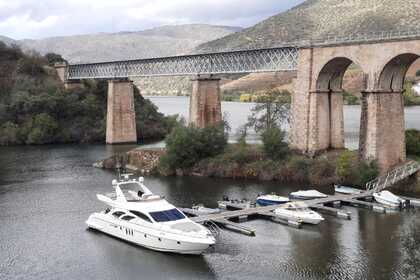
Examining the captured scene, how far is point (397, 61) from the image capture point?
46969 millimetres

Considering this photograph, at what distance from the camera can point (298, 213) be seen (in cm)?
3772

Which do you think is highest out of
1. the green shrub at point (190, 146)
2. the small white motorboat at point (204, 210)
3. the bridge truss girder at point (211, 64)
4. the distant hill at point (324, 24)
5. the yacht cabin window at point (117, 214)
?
the distant hill at point (324, 24)

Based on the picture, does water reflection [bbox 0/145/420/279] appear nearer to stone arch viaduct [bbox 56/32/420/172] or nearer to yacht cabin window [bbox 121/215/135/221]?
yacht cabin window [bbox 121/215/135/221]

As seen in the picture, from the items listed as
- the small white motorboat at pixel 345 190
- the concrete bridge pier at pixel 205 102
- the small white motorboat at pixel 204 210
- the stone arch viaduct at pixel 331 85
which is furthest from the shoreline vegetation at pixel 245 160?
the small white motorboat at pixel 204 210

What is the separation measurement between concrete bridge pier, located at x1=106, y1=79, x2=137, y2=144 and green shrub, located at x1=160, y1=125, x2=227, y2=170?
29002 millimetres

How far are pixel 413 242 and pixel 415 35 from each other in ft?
59.3

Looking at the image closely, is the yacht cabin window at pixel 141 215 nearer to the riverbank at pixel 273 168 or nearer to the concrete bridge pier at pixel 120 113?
the riverbank at pixel 273 168

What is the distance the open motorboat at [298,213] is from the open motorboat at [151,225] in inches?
300

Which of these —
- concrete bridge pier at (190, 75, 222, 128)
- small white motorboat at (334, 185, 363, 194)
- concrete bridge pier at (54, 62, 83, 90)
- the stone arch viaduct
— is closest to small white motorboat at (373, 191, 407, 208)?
small white motorboat at (334, 185, 363, 194)

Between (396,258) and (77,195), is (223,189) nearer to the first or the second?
(77,195)

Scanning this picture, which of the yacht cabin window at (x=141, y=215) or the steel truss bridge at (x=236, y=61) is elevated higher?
the steel truss bridge at (x=236, y=61)

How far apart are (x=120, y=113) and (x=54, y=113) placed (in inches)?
554

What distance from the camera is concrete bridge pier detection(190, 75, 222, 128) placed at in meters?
65.6

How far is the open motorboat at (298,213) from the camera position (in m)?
37.2
